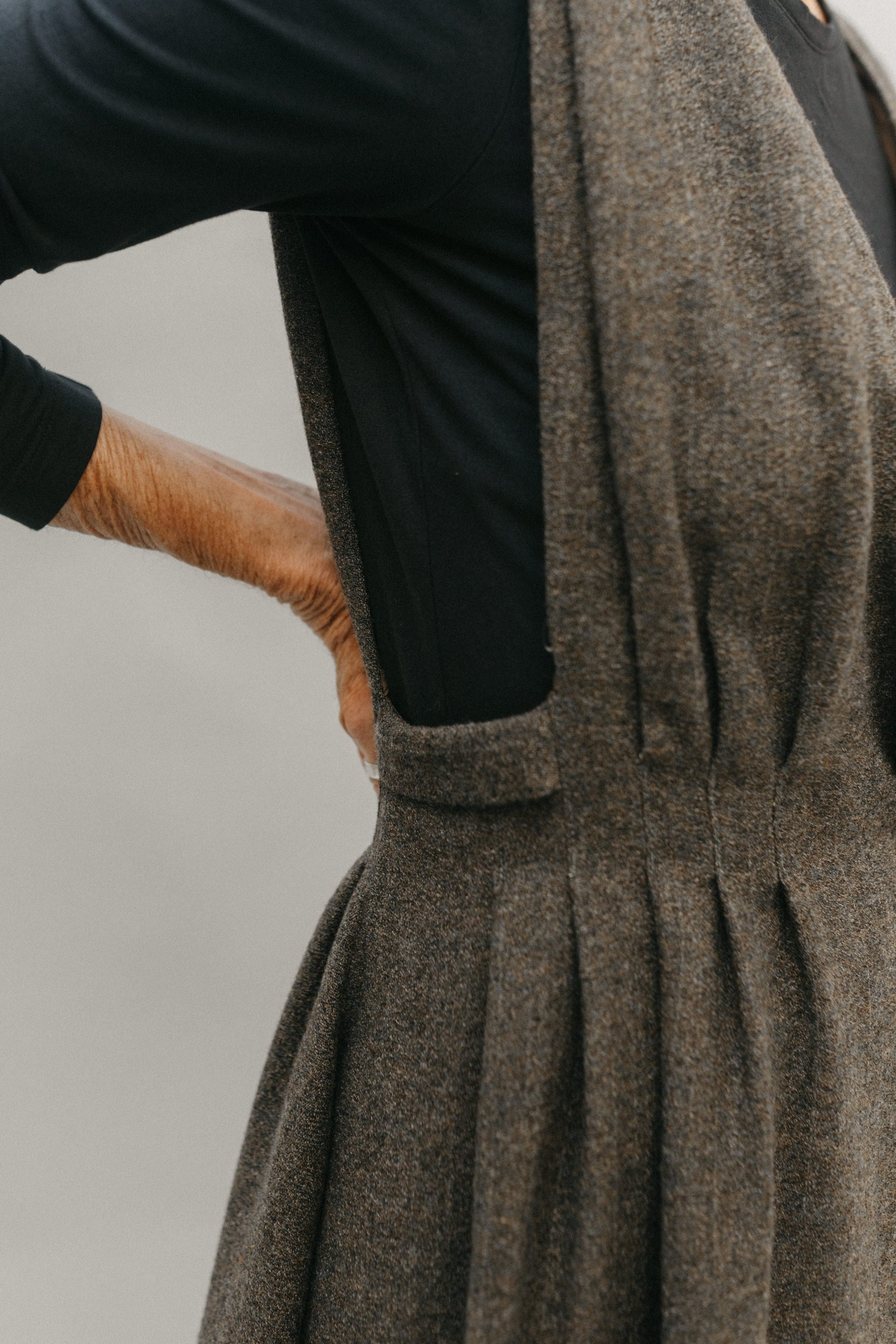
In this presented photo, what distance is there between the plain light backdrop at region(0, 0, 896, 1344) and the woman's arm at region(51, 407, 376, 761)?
535 mm

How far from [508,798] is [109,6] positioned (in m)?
0.39

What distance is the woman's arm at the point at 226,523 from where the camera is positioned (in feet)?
2.31

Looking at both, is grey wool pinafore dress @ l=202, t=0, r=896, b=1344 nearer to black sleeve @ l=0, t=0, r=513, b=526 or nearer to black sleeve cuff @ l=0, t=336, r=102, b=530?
black sleeve @ l=0, t=0, r=513, b=526

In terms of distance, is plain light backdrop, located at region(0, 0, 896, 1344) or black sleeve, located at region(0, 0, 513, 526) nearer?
black sleeve, located at region(0, 0, 513, 526)

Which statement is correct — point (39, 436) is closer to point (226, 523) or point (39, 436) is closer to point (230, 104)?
point (226, 523)

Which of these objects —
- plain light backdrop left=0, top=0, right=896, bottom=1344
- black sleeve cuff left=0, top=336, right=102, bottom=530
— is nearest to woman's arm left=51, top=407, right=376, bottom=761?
black sleeve cuff left=0, top=336, right=102, bottom=530

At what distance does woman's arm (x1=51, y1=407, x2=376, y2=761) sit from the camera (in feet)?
2.31

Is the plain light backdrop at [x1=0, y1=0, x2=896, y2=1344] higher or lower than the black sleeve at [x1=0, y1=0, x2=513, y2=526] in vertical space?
lower

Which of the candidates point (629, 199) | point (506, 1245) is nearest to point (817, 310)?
point (629, 199)

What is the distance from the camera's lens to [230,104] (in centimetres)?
44

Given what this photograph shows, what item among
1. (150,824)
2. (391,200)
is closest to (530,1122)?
(391,200)

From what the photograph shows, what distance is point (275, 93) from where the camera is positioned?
44 cm

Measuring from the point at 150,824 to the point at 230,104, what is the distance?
1.01 m

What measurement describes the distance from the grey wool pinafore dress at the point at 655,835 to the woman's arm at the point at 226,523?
13 cm
